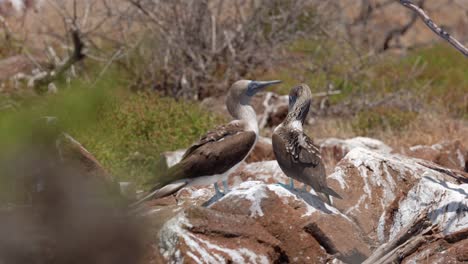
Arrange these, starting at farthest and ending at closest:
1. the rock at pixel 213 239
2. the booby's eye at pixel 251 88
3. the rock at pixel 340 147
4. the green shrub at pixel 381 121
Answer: the green shrub at pixel 381 121 < the rock at pixel 340 147 < the booby's eye at pixel 251 88 < the rock at pixel 213 239

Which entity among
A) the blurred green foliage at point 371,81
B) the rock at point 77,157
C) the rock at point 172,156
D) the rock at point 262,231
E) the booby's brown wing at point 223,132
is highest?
the booby's brown wing at point 223,132

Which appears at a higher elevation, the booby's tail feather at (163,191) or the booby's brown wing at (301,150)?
the booby's brown wing at (301,150)

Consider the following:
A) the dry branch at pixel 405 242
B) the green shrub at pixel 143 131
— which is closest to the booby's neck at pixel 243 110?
the dry branch at pixel 405 242

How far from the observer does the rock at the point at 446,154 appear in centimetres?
1073

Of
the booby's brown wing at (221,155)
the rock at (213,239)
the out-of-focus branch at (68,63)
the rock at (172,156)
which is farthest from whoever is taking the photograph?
the out-of-focus branch at (68,63)

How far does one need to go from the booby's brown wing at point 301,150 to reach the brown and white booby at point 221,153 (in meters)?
0.28

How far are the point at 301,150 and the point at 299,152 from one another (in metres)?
0.02

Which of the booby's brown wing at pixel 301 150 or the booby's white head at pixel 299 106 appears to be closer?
the booby's brown wing at pixel 301 150

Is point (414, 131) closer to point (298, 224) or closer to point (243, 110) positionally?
→ point (243, 110)

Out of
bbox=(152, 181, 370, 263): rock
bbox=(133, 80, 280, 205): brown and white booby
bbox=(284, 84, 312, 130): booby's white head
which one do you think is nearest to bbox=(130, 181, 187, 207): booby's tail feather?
bbox=(133, 80, 280, 205): brown and white booby

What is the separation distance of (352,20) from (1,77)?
37.4ft

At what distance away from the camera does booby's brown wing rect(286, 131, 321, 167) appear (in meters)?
6.98

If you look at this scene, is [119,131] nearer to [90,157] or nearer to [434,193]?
[90,157]

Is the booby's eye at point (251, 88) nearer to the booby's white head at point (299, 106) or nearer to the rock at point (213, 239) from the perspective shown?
the booby's white head at point (299, 106)
